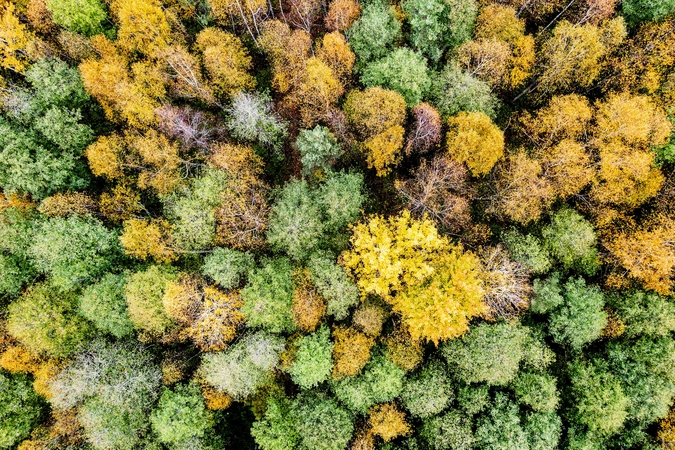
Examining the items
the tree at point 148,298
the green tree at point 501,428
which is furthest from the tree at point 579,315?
the tree at point 148,298

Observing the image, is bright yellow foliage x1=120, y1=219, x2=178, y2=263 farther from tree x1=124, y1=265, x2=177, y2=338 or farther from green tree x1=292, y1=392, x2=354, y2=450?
green tree x1=292, y1=392, x2=354, y2=450

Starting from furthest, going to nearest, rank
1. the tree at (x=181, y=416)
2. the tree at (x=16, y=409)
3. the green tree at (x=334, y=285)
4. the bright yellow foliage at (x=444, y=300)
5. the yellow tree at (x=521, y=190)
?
Result: the tree at (x=16, y=409) → the tree at (x=181, y=416) → the yellow tree at (x=521, y=190) → the green tree at (x=334, y=285) → the bright yellow foliage at (x=444, y=300)

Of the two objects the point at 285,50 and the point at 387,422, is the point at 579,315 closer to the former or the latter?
the point at 387,422

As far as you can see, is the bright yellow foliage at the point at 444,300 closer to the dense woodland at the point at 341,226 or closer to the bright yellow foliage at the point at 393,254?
the dense woodland at the point at 341,226

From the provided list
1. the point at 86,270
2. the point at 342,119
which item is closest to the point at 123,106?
the point at 86,270

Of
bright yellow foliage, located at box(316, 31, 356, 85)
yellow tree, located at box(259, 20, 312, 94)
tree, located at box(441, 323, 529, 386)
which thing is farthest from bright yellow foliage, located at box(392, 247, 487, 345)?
yellow tree, located at box(259, 20, 312, 94)

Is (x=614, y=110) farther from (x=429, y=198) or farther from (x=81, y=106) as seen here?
(x=81, y=106)
